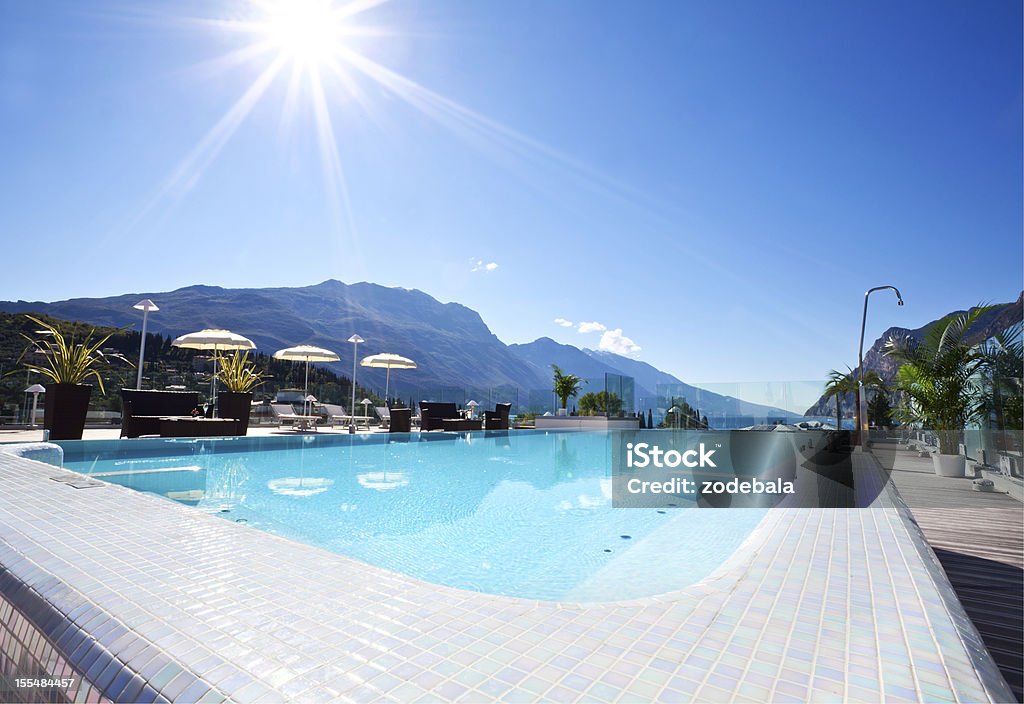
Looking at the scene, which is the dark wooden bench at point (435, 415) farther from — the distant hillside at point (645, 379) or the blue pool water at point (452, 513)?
the distant hillside at point (645, 379)

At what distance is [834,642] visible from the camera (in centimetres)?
153

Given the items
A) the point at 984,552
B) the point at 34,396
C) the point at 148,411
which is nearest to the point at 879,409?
the point at 984,552

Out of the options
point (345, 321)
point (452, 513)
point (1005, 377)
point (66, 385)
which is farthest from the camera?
point (345, 321)

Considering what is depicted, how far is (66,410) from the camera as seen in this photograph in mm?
7488

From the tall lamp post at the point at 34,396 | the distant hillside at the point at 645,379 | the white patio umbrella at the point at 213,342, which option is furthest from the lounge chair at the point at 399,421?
the tall lamp post at the point at 34,396

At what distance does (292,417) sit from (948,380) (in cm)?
1478

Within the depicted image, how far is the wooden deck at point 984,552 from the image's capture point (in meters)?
Result: 1.97

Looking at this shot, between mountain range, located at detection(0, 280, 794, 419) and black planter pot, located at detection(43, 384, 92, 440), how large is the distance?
42.6 feet

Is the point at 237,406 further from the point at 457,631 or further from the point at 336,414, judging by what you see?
the point at 457,631

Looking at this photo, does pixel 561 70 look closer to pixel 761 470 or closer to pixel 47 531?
pixel 761 470

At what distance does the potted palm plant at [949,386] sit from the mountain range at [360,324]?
12.6 m

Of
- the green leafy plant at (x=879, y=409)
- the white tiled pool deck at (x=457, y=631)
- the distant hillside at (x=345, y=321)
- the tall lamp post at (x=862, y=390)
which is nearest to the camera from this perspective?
the white tiled pool deck at (x=457, y=631)

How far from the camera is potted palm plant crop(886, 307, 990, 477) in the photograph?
22.1ft

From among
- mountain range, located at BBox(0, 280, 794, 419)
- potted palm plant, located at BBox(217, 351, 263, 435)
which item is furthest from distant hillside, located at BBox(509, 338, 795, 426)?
potted palm plant, located at BBox(217, 351, 263, 435)
